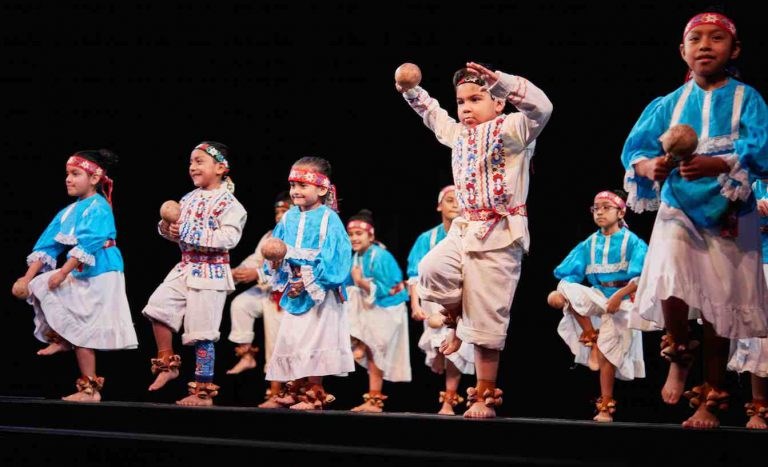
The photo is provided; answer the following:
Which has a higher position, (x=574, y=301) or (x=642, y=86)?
(x=642, y=86)

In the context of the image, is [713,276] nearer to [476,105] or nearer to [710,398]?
[710,398]

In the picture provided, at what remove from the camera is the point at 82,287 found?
190 inches

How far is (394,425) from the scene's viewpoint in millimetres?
3283

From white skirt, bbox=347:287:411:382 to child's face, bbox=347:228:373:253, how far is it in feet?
1.04

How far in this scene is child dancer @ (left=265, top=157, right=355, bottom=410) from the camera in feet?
14.1

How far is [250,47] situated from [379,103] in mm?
949

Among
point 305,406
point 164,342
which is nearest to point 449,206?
point 305,406

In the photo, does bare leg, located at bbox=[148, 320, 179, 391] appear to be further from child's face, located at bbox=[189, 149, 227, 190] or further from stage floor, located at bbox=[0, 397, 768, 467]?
child's face, located at bbox=[189, 149, 227, 190]

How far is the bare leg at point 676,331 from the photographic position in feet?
9.61

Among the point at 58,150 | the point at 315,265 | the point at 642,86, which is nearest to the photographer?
the point at 315,265

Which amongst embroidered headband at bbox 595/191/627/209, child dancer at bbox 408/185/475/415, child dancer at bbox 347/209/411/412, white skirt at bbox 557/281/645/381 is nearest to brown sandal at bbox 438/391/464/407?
child dancer at bbox 408/185/475/415

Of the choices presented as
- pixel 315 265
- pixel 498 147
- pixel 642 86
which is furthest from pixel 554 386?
pixel 498 147

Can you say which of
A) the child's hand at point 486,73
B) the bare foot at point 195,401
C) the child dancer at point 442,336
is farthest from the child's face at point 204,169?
the child's hand at point 486,73

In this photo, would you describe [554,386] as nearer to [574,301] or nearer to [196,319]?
[574,301]
